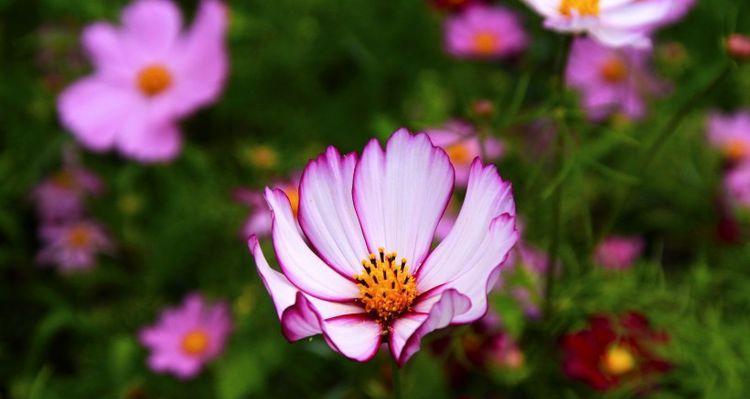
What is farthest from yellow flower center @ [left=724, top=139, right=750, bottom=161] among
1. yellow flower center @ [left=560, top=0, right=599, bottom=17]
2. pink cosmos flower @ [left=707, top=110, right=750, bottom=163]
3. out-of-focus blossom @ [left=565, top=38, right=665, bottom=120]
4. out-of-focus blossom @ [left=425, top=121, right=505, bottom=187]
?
yellow flower center @ [left=560, top=0, right=599, bottom=17]

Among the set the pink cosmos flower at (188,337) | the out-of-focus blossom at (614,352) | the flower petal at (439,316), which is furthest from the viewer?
the pink cosmos flower at (188,337)

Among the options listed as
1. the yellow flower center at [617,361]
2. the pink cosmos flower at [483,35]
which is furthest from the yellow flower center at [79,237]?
the yellow flower center at [617,361]

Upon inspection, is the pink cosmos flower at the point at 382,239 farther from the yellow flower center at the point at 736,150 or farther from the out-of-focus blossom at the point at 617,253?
the yellow flower center at the point at 736,150

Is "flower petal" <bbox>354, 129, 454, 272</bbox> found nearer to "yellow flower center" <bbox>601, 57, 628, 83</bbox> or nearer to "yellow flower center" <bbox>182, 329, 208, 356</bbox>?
"yellow flower center" <bbox>182, 329, 208, 356</bbox>

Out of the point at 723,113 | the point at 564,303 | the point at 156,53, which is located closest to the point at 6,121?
the point at 156,53

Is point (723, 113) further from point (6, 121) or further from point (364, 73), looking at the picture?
point (6, 121)

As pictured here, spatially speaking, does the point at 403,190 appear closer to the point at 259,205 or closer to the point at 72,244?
the point at 259,205

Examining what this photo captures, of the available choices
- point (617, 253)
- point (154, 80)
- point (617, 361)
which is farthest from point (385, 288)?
point (154, 80)
